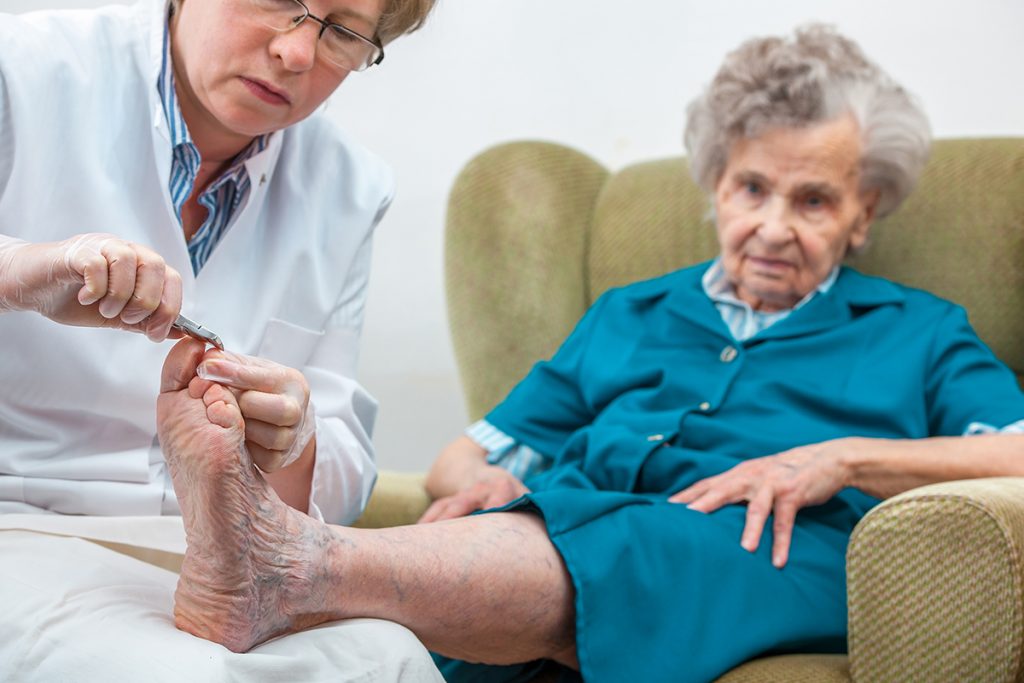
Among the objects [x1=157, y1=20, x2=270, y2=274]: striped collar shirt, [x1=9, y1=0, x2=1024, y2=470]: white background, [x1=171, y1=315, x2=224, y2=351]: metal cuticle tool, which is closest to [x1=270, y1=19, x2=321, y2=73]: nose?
[x1=157, y1=20, x2=270, y2=274]: striped collar shirt

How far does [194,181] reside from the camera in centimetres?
133

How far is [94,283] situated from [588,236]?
4.17ft

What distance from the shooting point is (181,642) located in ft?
3.15

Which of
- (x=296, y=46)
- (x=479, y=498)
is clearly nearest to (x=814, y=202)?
(x=479, y=498)

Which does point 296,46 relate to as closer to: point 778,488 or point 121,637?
point 121,637

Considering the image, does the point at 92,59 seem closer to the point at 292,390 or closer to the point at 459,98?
the point at 292,390

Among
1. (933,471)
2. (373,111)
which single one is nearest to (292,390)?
(933,471)

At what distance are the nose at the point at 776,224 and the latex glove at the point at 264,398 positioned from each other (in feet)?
2.87

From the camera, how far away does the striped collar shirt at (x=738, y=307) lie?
1.76 metres

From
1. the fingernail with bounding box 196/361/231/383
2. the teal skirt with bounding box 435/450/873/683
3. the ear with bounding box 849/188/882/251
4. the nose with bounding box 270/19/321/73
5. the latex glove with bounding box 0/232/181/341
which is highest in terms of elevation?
the nose with bounding box 270/19/321/73

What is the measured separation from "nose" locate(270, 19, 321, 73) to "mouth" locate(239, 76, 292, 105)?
1.3 inches

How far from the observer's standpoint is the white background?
8.11 feet

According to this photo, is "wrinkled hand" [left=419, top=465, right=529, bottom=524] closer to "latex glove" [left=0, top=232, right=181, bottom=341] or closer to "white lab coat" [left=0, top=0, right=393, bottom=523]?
"white lab coat" [left=0, top=0, right=393, bottom=523]

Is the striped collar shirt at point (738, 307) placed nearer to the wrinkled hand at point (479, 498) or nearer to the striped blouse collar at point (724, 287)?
the striped blouse collar at point (724, 287)
